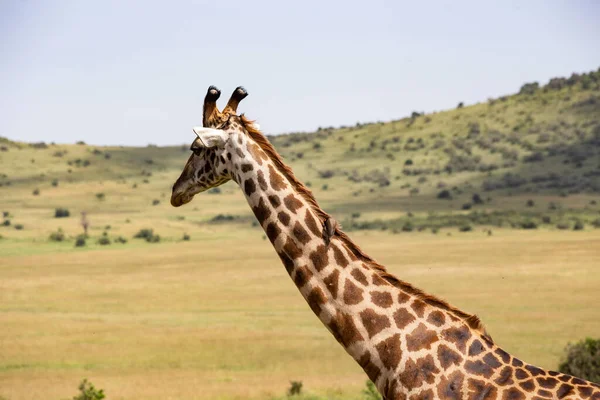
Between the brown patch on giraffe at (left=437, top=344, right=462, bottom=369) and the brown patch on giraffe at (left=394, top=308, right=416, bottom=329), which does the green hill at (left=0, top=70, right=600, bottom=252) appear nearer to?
the brown patch on giraffe at (left=394, top=308, right=416, bottom=329)

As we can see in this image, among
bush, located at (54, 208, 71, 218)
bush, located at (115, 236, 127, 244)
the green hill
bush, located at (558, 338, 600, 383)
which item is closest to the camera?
bush, located at (558, 338, 600, 383)

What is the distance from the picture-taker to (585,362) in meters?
16.4

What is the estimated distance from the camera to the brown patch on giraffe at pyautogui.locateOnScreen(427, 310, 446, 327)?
5871mm

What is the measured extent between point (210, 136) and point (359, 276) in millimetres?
1235

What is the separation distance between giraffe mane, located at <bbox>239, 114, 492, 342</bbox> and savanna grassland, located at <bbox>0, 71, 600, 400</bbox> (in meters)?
12.6

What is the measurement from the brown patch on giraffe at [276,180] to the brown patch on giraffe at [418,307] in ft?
3.45

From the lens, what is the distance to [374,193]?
78688mm

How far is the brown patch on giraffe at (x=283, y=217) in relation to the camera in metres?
6.10

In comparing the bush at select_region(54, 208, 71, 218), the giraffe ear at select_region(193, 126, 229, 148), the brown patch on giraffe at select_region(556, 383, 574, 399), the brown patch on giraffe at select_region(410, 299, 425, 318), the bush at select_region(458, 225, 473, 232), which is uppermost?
the giraffe ear at select_region(193, 126, 229, 148)

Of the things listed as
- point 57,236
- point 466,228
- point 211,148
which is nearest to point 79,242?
point 57,236

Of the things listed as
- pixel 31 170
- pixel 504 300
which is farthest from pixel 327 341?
pixel 31 170

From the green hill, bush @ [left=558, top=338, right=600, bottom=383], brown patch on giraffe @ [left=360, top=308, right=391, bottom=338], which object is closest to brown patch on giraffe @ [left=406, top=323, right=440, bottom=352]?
brown patch on giraffe @ [left=360, top=308, right=391, bottom=338]

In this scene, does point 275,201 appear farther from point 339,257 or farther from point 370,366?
point 370,366

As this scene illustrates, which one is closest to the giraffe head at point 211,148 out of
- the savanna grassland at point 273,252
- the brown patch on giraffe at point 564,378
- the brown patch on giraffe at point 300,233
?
the brown patch on giraffe at point 300,233
